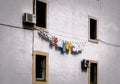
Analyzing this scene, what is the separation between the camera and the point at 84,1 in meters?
19.6

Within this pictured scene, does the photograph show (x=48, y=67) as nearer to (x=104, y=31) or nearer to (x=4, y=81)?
(x=4, y=81)

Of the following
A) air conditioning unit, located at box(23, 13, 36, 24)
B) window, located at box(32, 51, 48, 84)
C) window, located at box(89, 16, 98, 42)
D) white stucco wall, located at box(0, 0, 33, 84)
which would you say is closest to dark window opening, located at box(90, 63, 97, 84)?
window, located at box(89, 16, 98, 42)

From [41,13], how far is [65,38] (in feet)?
5.96

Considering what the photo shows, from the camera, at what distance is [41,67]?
1666cm

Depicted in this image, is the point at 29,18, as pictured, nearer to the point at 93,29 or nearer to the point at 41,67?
the point at 41,67

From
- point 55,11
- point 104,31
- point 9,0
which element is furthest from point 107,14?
point 9,0

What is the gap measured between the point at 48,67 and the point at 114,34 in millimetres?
6977

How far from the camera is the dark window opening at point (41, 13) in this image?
55.5 ft

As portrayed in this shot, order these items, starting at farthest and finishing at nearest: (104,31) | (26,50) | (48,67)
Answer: (104,31)
(48,67)
(26,50)

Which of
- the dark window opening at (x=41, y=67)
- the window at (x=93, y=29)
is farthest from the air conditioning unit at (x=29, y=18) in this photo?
the window at (x=93, y=29)

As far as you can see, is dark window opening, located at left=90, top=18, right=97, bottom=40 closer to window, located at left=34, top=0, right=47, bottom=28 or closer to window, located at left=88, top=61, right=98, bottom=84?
window, located at left=88, top=61, right=98, bottom=84

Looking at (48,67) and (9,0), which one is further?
(48,67)

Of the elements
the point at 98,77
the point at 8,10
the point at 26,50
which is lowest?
the point at 98,77

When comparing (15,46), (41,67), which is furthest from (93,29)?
(15,46)
